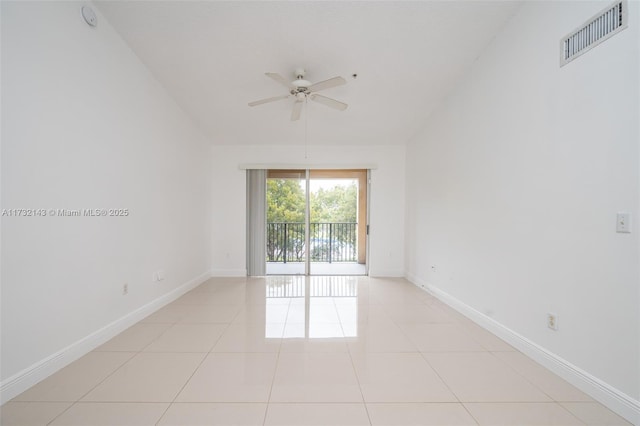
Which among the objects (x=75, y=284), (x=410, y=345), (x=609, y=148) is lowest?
(x=410, y=345)

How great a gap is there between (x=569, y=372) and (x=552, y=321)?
0.31 metres

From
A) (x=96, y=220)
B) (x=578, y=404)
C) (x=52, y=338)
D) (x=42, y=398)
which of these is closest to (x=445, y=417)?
(x=578, y=404)

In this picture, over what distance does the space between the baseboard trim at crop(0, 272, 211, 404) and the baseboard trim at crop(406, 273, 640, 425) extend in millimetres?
3327

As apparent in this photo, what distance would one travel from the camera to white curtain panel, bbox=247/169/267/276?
17.1ft

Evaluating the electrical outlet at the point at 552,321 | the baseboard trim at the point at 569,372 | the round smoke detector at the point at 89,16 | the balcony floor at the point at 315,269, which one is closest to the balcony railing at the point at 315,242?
the balcony floor at the point at 315,269

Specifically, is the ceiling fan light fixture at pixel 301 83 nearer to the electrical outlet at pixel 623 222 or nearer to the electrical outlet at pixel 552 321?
the electrical outlet at pixel 623 222

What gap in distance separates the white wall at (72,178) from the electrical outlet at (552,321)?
3369 mm

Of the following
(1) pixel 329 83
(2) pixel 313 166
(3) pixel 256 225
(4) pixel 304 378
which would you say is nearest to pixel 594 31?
(1) pixel 329 83

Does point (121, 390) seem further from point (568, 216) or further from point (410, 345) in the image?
point (568, 216)

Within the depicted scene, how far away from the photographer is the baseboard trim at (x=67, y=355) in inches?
64.4

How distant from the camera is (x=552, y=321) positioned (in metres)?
1.97

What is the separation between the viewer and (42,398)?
1.64 metres

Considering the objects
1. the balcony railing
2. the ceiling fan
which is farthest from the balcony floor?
the ceiling fan

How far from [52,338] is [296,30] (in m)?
2.98
